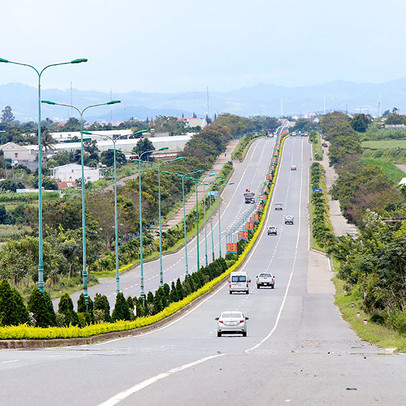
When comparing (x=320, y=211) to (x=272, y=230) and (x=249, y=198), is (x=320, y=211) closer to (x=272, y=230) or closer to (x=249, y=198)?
(x=272, y=230)

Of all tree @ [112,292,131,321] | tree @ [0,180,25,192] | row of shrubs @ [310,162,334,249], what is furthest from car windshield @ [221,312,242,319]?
tree @ [0,180,25,192]

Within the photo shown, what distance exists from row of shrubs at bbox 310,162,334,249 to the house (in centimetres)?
5812

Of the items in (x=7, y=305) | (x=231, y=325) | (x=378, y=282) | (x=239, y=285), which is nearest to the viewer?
(x=7, y=305)

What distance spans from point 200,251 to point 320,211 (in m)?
25.2

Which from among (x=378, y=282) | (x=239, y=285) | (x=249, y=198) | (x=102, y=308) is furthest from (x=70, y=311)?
(x=249, y=198)

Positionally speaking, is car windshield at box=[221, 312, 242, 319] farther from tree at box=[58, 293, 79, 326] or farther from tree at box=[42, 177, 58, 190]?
tree at box=[42, 177, 58, 190]

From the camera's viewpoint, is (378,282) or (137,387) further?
(378,282)

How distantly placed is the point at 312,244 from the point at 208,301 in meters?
45.5

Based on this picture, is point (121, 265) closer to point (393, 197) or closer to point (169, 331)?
point (393, 197)

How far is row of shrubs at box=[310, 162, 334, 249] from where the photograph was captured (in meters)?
102

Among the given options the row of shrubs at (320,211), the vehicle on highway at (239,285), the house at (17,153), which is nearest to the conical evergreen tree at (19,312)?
the vehicle on highway at (239,285)

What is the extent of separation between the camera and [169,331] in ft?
132

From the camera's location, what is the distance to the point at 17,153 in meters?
181

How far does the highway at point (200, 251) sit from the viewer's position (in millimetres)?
72375
